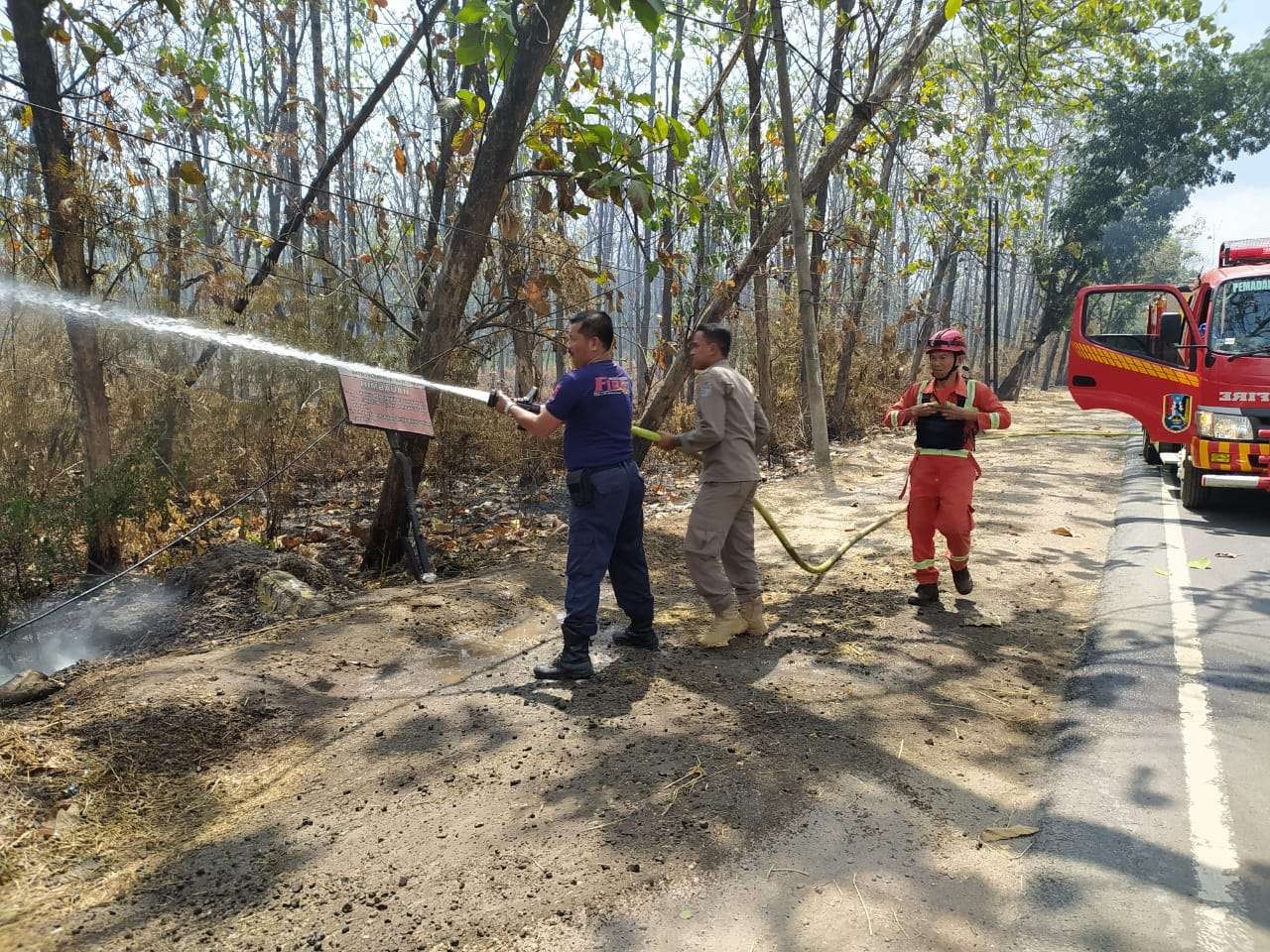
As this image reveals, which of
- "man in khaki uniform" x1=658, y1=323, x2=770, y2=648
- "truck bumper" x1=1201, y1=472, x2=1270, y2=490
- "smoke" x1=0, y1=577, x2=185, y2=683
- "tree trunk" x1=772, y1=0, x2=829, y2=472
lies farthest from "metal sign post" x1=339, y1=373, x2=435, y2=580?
"truck bumper" x1=1201, y1=472, x2=1270, y2=490

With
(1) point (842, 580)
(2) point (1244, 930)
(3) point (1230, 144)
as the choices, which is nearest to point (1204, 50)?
(3) point (1230, 144)

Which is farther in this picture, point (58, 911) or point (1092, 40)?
point (1092, 40)

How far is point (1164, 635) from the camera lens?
4926 millimetres

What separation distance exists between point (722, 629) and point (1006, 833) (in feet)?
7.19

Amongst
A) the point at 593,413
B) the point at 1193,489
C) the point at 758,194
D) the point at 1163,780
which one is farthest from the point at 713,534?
the point at 758,194

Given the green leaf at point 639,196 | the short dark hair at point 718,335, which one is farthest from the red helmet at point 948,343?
the green leaf at point 639,196

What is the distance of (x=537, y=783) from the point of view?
3287mm

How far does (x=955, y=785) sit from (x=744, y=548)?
2051 millimetres

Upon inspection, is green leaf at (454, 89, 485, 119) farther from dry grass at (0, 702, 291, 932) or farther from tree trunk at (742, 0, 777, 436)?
tree trunk at (742, 0, 777, 436)

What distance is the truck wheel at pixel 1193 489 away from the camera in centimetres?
829

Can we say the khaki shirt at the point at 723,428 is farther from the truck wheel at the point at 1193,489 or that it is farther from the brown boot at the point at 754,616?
the truck wheel at the point at 1193,489

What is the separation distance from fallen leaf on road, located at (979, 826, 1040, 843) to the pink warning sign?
4.03m

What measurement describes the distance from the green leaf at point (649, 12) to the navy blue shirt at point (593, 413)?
1.65 meters

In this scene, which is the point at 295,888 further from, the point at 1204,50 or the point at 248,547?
the point at 1204,50
